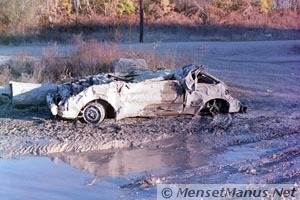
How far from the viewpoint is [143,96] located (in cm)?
1183

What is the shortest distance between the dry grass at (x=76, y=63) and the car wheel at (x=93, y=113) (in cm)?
460

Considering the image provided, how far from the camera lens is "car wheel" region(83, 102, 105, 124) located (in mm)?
11555

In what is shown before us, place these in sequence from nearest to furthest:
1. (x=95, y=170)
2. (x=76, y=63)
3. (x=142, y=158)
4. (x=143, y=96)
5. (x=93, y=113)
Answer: (x=95, y=170), (x=142, y=158), (x=93, y=113), (x=143, y=96), (x=76, y=63)

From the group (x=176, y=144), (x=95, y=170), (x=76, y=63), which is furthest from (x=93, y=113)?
(x=76, y=63)

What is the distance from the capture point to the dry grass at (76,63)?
1641 cm

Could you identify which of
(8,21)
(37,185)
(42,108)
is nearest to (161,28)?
(8,21)

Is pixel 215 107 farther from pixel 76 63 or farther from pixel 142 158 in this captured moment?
pixel 76 63

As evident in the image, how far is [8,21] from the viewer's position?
129 ft

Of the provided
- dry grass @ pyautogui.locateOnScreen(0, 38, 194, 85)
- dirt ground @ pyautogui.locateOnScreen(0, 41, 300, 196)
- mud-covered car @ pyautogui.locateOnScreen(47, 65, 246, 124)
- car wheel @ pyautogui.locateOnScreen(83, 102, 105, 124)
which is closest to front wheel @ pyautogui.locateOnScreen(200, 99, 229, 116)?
mud-covered car @ pyautogui.locateOnScreen(47, 65, 246, 124)

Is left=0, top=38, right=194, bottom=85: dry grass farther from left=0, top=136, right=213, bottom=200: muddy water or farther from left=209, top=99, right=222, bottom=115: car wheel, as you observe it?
left=0, top=136, right=213, bottom=200: muddy water

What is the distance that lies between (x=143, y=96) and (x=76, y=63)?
5821 mm

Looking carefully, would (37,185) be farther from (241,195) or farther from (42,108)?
(42,108)

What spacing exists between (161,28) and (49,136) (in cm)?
3248

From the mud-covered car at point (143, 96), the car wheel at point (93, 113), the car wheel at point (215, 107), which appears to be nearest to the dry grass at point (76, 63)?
the mud-covered car at point (143, 96)
